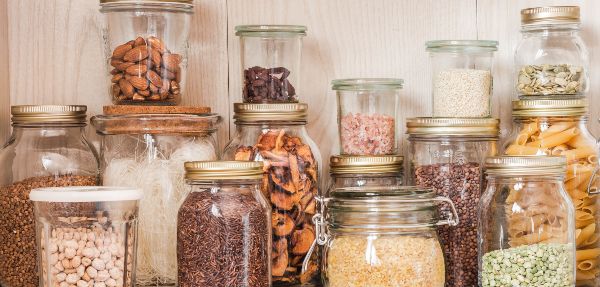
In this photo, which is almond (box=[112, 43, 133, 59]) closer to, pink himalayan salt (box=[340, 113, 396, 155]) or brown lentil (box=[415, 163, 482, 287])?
pink himalayan salt (box=[340, 113, 396, 155])

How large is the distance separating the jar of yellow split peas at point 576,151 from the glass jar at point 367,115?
0.21 metres

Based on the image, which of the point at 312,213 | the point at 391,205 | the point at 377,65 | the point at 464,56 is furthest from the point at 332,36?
the point at 391,205

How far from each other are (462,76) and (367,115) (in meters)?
0.17

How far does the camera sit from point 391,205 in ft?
4.26

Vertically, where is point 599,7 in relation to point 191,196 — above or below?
above

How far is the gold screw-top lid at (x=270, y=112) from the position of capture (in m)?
1.47

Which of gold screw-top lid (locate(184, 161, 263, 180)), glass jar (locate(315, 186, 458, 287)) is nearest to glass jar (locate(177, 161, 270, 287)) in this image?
gold screw-top lid (locate(184, 161, 263, 180))

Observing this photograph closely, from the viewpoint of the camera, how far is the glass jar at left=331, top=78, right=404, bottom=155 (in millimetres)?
1532

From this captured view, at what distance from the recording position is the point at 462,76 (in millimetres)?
1529

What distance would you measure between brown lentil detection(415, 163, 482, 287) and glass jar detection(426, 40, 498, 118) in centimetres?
12

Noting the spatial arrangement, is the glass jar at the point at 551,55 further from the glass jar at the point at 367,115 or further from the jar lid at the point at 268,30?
the jar lid at the point at 268,30

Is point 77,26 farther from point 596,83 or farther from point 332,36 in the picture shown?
point 596,83

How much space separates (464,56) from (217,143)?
45cm

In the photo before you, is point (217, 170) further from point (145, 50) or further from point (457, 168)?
point (457, 168)
